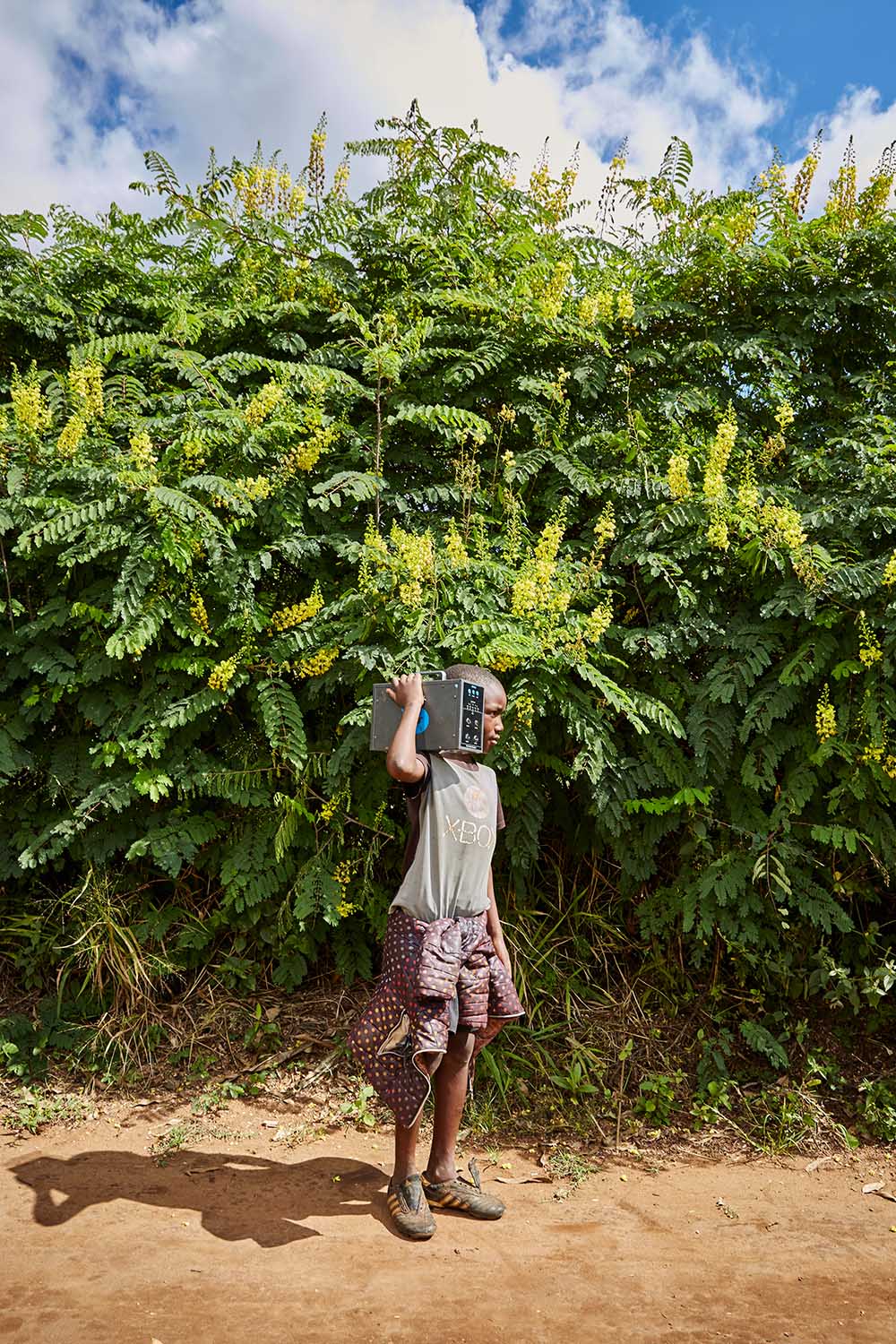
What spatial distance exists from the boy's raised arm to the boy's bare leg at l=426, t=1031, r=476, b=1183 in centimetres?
100

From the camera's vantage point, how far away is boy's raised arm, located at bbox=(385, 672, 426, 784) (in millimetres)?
3643

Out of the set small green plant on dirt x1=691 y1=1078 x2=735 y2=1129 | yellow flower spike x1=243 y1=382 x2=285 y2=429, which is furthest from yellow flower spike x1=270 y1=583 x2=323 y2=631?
small green plant on dirt x1=691 y1=1078 x2=735 y2=1129

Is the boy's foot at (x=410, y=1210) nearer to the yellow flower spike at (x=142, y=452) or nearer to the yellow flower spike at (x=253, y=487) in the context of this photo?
the yellow flower spike at (x=253, y=487)

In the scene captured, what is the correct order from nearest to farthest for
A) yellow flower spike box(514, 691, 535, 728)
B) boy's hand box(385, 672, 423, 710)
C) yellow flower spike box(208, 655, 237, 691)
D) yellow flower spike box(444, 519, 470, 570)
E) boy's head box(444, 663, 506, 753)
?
1. boy's hand box(385, 672, 423, 710)
2. boy's head box(444, 663, 506, 753)
3. yellow flower spike box(514, 691, 535, 728)
4. yellow flower spike box(444, 519, 470, 570)
5. yellow flower spike box(208, 655, 237, 691)

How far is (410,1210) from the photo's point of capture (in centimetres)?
361

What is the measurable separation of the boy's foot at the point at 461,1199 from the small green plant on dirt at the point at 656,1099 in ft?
3.78

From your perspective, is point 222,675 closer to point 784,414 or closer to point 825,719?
point 825,719

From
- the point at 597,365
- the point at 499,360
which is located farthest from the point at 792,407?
the point at 499,360

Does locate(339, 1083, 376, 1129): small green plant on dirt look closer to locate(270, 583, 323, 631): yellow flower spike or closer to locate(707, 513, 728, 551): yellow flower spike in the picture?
locate(270, 583, 323, 631): yellow flower spike

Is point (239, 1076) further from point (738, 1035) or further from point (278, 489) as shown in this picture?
point (278, 489)

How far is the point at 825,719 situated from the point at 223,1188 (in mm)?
3291

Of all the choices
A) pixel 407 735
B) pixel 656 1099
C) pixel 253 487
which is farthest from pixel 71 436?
pixel 656 1099

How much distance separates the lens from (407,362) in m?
5.51

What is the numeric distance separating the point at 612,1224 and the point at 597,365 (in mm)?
4128
